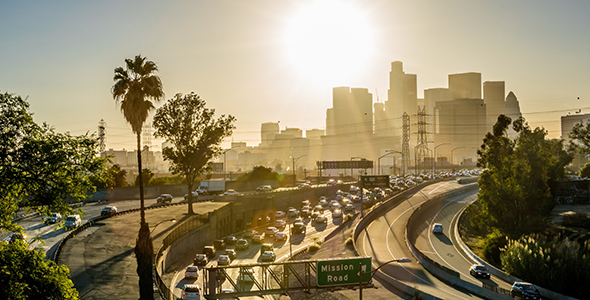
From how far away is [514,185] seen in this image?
6262 centimetres

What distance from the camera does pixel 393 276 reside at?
47438 mm

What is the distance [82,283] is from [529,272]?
37736 mm

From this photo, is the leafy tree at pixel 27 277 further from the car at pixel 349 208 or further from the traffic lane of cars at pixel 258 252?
the car at pixel 349 208

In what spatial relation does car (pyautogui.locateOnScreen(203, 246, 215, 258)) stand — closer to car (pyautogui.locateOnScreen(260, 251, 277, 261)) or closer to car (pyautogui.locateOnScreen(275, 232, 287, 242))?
car (pyautogui.locateOnScreen(260, 251, 277, 261))

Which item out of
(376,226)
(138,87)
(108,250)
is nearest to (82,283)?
(108,250)

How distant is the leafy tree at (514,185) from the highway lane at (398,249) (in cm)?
Result: 1332

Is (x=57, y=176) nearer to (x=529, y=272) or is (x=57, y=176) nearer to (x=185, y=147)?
(x=529, y=272)

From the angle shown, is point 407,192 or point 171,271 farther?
point 407,192

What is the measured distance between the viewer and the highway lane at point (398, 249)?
42.6 meters

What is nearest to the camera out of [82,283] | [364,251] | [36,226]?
[82,283]

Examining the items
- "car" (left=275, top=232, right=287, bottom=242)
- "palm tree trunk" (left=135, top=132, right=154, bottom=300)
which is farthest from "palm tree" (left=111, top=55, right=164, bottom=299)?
"car" (left=275, top=232, right=287, bottom=242)

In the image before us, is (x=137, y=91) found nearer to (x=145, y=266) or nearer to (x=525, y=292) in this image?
(x=145, y=266)

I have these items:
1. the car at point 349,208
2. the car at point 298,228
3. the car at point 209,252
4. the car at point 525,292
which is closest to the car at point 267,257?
the car at point 209,252

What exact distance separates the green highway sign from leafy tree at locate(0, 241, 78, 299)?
1240cm
